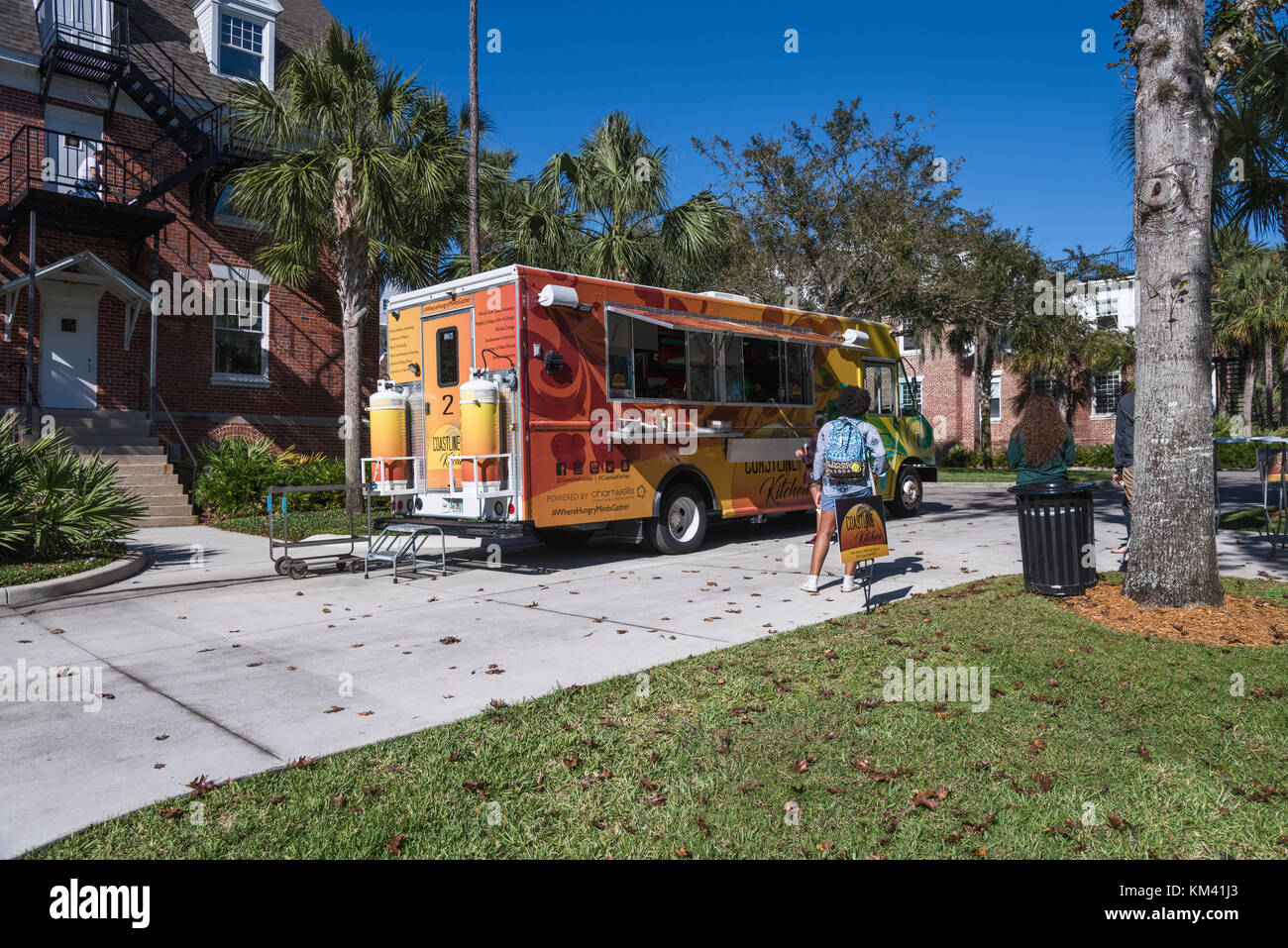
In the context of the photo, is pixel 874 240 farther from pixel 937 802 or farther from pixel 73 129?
pixel 937 802

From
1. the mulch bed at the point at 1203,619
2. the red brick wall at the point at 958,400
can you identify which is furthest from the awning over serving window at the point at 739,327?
the red brick wall at the point at 958,400

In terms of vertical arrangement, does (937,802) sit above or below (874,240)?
below

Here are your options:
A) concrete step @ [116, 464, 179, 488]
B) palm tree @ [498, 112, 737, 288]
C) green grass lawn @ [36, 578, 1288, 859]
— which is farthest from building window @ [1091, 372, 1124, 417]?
green grass lawn @ [36, 578, 1288, 859]

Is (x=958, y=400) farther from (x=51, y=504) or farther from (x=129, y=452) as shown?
(x=51, y=504)

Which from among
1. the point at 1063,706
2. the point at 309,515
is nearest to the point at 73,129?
the point at 309,515

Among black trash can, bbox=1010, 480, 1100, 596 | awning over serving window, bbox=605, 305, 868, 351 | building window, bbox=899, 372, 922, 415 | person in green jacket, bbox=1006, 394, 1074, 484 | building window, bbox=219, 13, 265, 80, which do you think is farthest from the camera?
building window, bbox=219, 13, 265, 80

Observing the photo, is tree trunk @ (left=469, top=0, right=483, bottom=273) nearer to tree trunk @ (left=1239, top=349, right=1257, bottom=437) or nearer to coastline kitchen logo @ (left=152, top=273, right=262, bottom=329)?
coastline kitchen logo @ (left=152, top=273, right=262, bottom=329)

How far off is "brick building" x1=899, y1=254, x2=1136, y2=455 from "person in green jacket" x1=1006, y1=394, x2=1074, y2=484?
2693 centimetres

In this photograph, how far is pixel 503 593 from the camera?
8.84 metres

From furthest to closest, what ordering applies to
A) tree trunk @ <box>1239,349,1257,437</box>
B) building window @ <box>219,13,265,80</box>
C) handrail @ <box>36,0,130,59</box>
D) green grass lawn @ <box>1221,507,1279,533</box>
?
tree trunk @ <box>1239,349,1257,437</box>
building window @ <box>219,13,265,80</box>
handrail @ <box>36,0,130,59</box>
green grass lawn @ <box>1221,507,1279,533</box>
